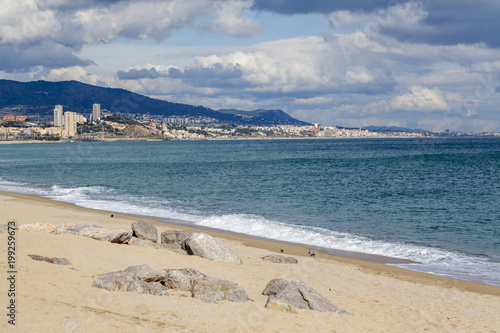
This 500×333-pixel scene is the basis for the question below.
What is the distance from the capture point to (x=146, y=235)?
16312 mm

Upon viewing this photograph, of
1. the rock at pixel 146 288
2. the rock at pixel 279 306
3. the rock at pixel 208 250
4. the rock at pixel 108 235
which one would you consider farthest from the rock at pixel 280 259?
the rock at pixel 146 288

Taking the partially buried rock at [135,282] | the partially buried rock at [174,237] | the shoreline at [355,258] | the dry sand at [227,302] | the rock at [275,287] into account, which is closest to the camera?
the dry sand at [227,302]

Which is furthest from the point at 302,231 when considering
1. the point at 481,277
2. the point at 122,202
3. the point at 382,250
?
the point at 122,202

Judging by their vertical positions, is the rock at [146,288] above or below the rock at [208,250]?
above

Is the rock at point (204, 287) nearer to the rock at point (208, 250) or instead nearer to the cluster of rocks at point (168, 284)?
the cluster of rocks at point (168, 284)

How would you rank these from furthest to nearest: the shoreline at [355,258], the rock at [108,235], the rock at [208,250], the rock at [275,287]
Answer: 1. the rock at [108,235]
2. the rock at [208,250]
3. the shoreline at [355,258]
4. the rock at [275,287]

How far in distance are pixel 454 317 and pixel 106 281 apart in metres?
8.00

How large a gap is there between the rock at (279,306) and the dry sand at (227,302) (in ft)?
0.72

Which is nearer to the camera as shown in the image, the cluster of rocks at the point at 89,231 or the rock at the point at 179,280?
the rock at the point at 179,280

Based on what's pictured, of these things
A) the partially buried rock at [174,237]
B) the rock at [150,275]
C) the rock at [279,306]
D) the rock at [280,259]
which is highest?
the rock at [150,275]

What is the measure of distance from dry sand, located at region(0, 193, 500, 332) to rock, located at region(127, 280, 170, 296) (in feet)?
0.76

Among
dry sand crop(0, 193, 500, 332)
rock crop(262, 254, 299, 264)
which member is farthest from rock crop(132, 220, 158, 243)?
rock crop(262, 254, 299, 264)

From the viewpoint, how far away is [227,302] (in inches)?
390

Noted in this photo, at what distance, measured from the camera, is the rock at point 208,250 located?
1426 centimetres
